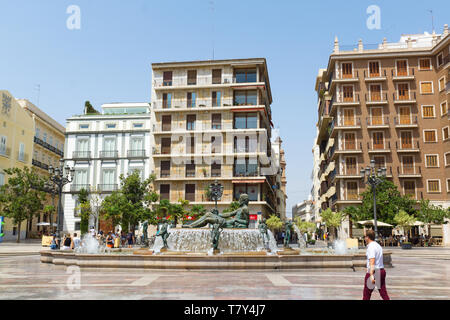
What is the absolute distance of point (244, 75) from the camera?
48031 mm

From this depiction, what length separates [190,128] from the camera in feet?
156

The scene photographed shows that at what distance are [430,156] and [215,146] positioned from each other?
22.3m

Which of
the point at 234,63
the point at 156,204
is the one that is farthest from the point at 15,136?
the point at 234,63

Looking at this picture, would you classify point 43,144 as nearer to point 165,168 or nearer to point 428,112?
point 165,168

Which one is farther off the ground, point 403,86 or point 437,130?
point 403,86

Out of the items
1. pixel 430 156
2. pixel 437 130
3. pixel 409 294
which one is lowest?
pixel 409 294

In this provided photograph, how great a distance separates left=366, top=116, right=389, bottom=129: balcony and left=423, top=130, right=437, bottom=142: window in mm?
3898

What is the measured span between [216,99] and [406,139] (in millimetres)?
20681

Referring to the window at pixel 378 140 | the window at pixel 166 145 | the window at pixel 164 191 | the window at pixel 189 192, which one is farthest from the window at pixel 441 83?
the window at pixel 164 191

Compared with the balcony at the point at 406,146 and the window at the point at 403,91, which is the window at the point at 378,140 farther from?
the window at the point at 403,91

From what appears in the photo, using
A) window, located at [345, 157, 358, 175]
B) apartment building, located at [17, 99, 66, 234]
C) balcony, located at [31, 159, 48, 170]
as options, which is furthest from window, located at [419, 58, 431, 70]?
balcony, located at [31, 159, 48, 170]

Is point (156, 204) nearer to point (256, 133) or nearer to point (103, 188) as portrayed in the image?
point (103, 188)
